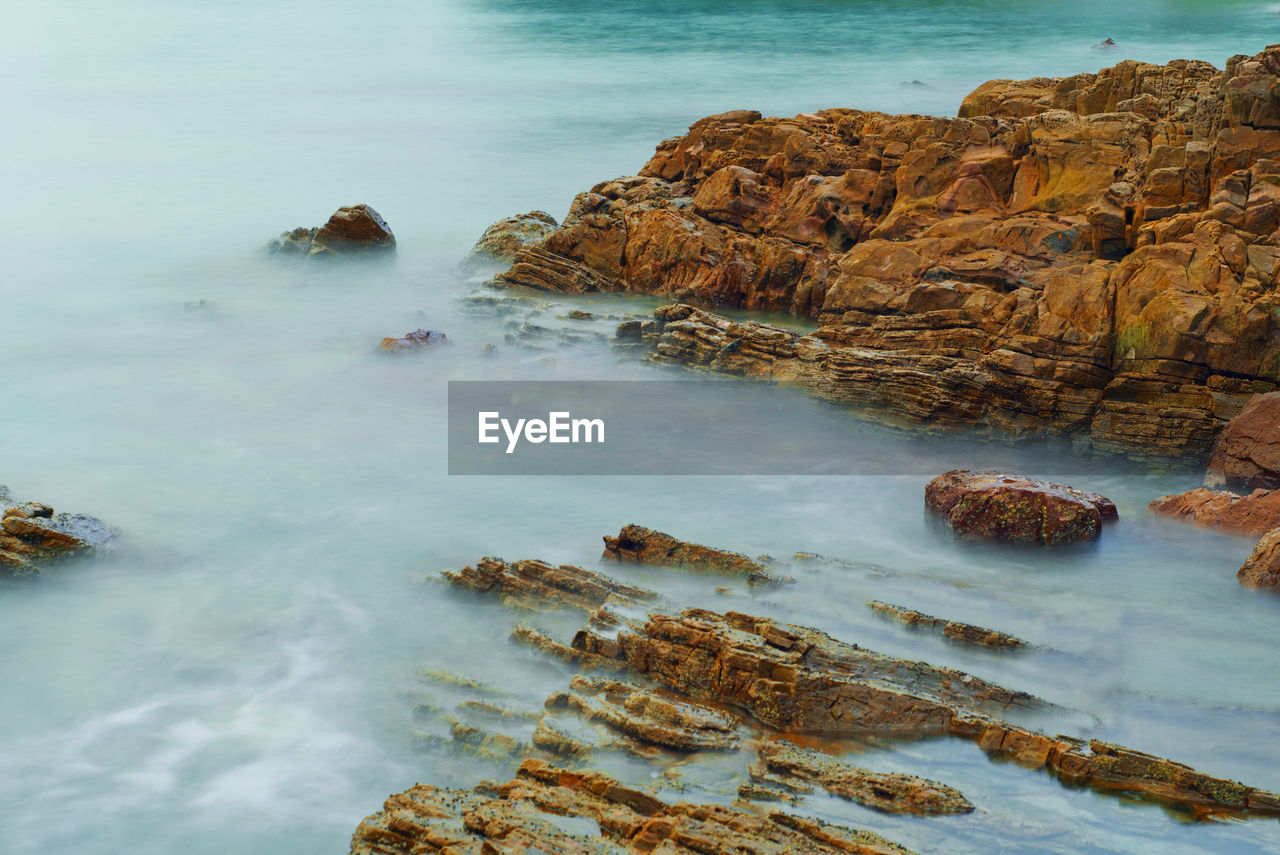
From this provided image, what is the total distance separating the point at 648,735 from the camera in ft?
31.4

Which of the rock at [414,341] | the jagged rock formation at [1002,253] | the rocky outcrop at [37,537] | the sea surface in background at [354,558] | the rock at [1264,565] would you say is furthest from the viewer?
the rock at [414,341]

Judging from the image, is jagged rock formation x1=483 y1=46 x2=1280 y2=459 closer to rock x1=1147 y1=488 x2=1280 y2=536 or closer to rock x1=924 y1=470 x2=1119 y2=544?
rock x1=1147 y1=488 x2=1280 y2=536

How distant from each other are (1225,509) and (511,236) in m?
16.5

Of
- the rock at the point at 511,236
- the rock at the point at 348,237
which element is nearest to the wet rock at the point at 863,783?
the rock at the point at 511,236

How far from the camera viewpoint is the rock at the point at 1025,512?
44.0 feet

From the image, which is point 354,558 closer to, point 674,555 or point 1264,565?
point 674,555

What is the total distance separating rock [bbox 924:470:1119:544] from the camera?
13422 millimetres

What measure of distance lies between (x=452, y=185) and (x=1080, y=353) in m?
22.7

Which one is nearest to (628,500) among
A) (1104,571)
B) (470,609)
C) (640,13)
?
(470,609)

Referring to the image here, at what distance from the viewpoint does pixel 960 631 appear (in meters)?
11.3

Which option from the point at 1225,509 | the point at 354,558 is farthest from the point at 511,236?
the point at 1225,509

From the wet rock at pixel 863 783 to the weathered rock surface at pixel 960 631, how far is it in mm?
2523

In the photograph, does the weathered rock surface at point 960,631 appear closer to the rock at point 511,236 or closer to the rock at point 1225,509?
the rock at point 1225,509

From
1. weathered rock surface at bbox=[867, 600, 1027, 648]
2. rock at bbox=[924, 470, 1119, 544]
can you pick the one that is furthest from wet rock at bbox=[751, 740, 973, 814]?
rock at bbox=[924, 470, 1119, 544]
